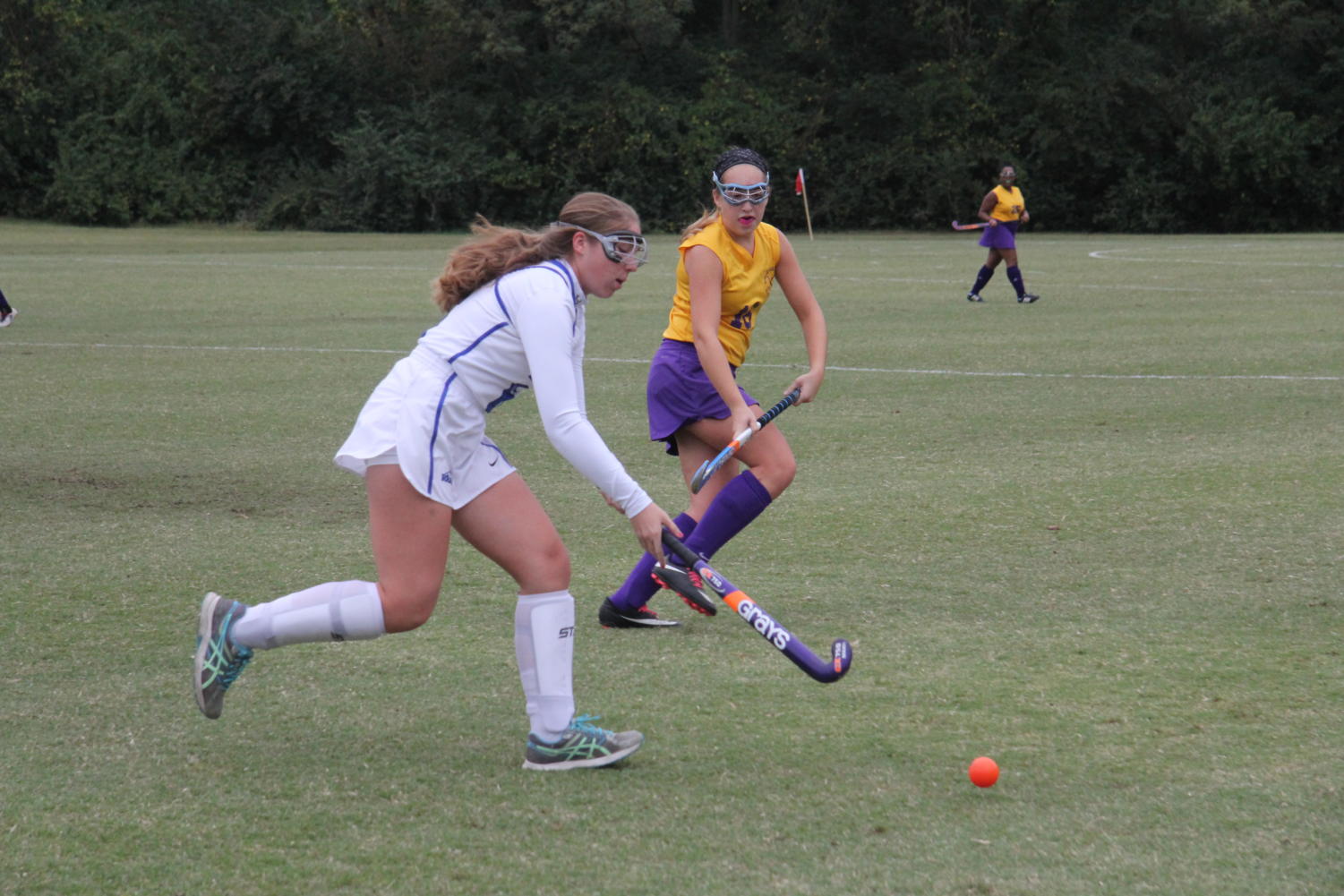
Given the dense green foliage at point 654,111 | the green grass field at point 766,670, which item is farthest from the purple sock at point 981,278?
the dense green foliage at point 654,111

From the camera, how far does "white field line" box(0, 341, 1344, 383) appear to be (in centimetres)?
1316

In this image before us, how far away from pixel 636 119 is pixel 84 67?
60.0 ft

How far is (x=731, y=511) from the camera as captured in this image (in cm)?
616

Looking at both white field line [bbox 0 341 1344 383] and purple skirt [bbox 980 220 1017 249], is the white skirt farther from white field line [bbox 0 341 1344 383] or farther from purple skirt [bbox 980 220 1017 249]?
purple skirt [bbox 980 220 1017 249]

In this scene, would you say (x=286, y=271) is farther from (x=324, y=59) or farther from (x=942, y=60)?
(x=942, y=60)

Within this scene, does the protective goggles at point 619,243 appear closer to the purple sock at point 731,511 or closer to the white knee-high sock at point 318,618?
the white knee-high sock at point 318,618

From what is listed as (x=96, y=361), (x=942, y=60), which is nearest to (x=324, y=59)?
(x=942, y=60)

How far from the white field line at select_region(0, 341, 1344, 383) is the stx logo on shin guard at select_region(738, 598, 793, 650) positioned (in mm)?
9483

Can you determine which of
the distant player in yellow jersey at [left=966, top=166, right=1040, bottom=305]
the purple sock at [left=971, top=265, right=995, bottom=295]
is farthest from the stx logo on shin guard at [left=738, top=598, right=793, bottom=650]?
the purple sock at [left=971, top=265, right=995, bottom=295]

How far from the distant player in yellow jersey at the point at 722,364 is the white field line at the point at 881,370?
24.9 feet

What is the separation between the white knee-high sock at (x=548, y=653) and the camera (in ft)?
14.7

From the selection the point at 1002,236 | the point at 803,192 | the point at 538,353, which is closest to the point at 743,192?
the point at 538,353

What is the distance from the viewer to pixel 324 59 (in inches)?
2098

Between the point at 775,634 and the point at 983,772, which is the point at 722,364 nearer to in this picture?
the point at 775,634
